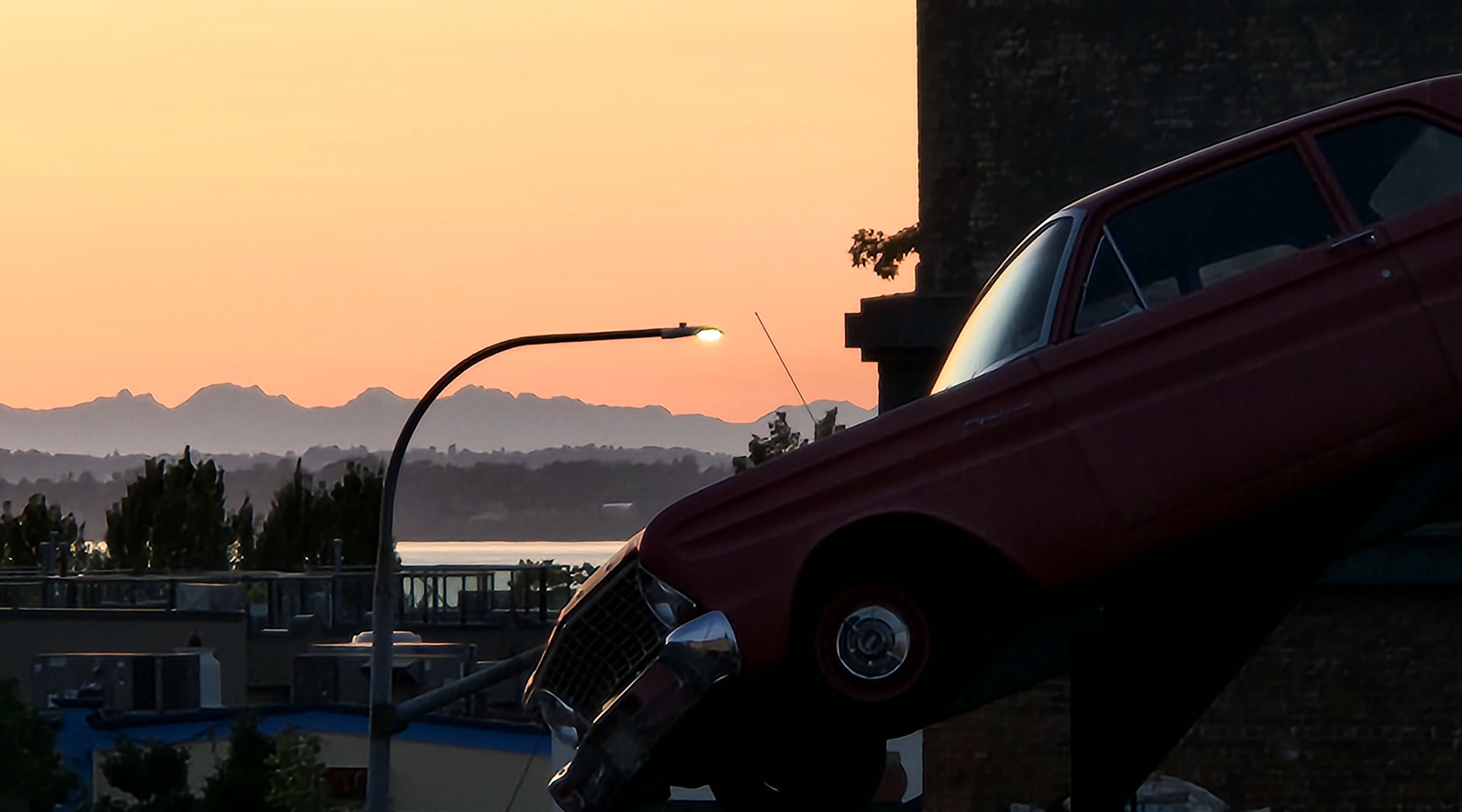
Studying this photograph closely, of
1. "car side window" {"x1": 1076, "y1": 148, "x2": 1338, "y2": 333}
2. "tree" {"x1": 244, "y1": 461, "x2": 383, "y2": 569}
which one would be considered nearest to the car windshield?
"car side window" {"x1": 1076, "y1": 148, "x2": 1338, "y2": 333}

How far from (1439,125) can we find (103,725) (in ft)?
138

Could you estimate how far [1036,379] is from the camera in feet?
25.8

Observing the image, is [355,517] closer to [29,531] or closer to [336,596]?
[29,531]

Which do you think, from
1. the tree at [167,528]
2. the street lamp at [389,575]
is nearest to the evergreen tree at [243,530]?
the tree at [167,528]

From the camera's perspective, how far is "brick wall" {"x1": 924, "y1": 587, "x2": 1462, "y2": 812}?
1809cm

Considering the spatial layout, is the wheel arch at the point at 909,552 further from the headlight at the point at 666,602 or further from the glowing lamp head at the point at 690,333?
the glowing lamp head at the point at 690,333

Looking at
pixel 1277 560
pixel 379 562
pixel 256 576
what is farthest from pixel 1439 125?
pixel 256 576

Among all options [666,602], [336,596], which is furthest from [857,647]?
[336,596]

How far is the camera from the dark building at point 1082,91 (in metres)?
18.2

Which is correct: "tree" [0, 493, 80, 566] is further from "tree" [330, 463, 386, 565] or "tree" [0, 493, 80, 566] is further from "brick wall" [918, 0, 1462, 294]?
"brick wall" [918, 0, 1462, 294]

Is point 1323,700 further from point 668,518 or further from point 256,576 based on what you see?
point 256,576

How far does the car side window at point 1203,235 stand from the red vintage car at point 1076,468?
13 mm

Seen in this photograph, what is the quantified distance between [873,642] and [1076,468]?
0.92m

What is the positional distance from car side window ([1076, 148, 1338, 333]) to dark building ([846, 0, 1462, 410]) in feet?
31.7
